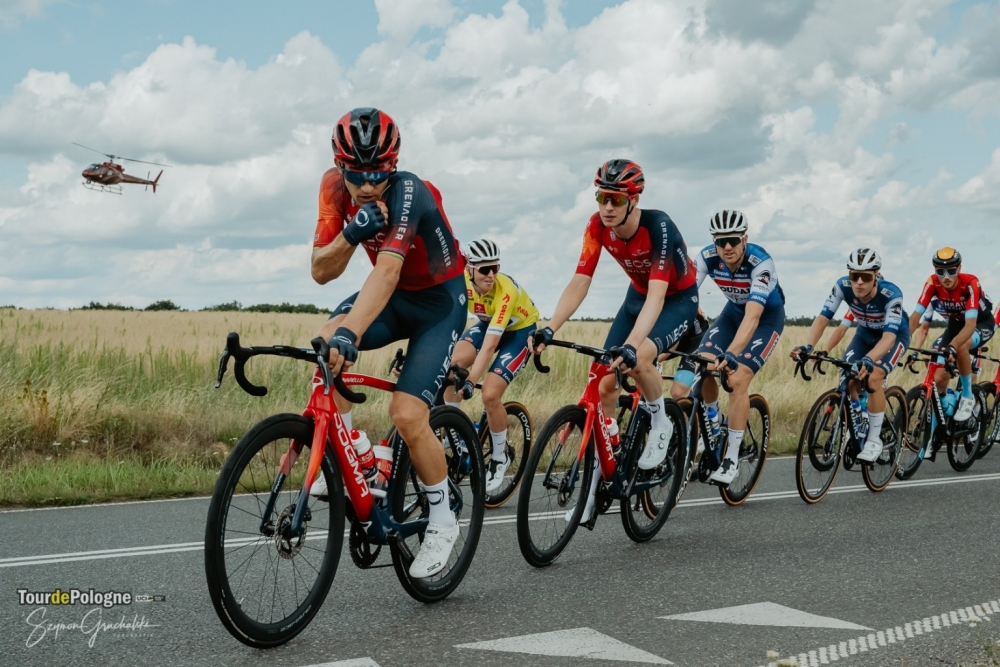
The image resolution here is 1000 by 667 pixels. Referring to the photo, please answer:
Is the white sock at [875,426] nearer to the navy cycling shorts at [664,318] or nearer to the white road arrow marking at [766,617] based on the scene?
the navy cycling shorts at [664,318]

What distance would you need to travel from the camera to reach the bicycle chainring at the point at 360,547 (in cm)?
486

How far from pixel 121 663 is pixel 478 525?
2.04 meters

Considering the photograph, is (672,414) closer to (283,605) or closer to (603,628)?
(603,628)

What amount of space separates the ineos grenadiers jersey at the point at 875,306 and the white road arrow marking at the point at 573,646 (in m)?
6.32

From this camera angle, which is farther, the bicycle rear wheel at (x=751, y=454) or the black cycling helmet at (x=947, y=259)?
the black cycling helmet at (x=947, y=259)

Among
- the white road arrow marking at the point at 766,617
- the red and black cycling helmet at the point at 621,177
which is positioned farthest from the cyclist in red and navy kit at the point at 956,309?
the white road arrow marking at the point at 766,617

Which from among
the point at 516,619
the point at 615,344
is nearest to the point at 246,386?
the point at 516,619

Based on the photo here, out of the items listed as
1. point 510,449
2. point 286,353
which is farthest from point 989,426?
point 286,353

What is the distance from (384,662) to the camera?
168 inches

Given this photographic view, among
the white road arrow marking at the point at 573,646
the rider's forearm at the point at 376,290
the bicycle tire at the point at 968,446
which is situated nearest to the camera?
the white road arrow marking at the point at 573,646

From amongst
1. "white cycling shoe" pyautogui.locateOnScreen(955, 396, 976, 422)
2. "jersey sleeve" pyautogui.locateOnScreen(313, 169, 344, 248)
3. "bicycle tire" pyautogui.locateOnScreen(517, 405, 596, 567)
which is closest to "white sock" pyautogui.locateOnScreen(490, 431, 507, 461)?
"bicycle tire" pyautogui.locateOnScreen(517, 405, 596, 567)

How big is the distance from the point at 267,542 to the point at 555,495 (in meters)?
2.40

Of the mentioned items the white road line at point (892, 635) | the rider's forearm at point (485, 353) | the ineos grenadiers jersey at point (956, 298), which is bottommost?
the white road line at point (892, 635)

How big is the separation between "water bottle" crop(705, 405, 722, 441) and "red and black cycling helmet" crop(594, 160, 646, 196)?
246 centimetres
